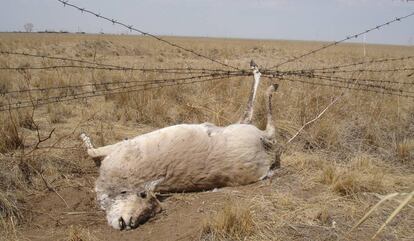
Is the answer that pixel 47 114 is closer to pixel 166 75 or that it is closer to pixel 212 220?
pixel 166 75

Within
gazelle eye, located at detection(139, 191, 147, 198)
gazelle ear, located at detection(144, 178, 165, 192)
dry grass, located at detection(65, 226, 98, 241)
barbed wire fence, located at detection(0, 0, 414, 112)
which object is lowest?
dry grass, located at detection(65, 226, 98, 241)

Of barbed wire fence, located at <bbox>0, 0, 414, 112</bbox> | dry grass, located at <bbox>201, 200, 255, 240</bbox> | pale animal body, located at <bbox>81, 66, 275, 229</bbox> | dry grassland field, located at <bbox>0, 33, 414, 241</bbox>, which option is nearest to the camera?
dry grass, located at <bbox>201, 200, 255, 240</bbox>

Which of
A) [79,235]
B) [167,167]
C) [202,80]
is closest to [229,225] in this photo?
[167,167]

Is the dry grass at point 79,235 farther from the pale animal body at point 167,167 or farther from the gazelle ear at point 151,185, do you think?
the gazelle ear at point 151,185

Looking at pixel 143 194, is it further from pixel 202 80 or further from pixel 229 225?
pixel 202 80

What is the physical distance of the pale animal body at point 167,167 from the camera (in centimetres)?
396

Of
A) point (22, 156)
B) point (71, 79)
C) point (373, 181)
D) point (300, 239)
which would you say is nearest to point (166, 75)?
point (71, 79)

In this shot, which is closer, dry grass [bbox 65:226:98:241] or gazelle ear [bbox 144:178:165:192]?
dry grass [bbox 65:226:98:241]

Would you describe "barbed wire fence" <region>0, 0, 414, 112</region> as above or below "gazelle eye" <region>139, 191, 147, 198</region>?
above

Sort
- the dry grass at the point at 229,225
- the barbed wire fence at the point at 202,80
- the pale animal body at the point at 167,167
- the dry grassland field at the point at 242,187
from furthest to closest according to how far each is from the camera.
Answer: the barbed wire fence at the point at 202,80 < the pale animal body at the point at 167,167 < the dry grassland field at the point at 242,187 < the dry grass at the point at 229,225

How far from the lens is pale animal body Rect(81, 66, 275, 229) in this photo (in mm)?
3959

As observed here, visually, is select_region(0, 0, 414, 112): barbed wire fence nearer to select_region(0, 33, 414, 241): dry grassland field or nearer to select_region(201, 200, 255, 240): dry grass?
select_region(0, 33, 414, 241): dry grassland field

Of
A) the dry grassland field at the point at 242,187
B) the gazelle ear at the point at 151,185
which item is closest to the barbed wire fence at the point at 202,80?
the dry grassland field at the point at 242,187

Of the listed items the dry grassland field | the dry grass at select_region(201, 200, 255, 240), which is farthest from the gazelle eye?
the dry grass at select_region(201, 200, 255, 240)
